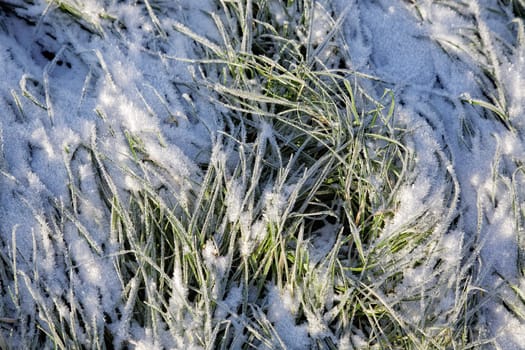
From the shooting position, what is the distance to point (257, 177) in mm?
1377

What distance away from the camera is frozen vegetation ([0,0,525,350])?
4.22 ft

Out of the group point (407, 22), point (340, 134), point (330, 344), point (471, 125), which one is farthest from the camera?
point (407, 22)

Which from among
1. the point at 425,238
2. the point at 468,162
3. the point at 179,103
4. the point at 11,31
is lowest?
the point at 11,31

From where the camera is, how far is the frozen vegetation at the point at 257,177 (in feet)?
4.22

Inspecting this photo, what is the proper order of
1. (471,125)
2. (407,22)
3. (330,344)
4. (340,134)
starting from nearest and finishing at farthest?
(330,344) < (340,134) < (471,125) < (407,22)

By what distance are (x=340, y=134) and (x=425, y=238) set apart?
0.31m

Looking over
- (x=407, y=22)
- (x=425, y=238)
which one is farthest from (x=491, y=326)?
(x=407, y=22)

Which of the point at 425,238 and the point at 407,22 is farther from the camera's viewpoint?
the point at 407,22

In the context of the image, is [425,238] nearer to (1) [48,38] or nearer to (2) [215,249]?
(2) [215,249]

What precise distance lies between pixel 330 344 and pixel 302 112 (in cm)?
57

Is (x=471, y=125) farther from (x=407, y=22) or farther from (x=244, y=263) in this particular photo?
(x=244, y=263)

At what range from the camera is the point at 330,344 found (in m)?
1.29

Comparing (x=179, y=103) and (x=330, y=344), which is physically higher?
(x=179, y=103)

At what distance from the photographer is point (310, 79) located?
5.02 feet
